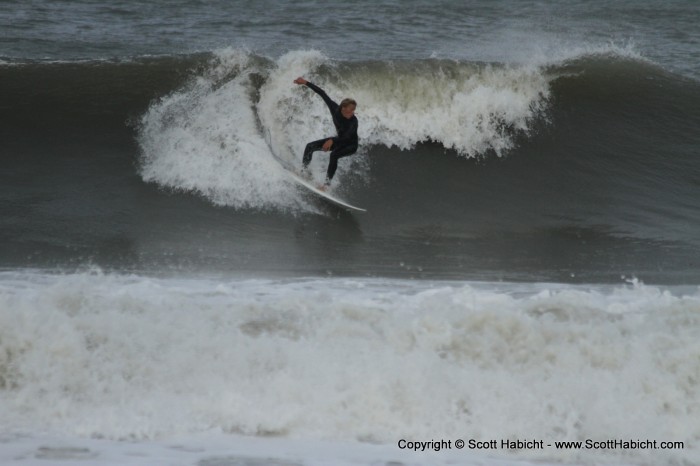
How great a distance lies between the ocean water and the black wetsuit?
0.45 m

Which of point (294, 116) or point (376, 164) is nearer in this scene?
point (376, 164)

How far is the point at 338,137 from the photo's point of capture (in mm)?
8664

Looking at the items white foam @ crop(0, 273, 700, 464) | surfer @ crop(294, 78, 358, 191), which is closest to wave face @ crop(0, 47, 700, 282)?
surfer @ crop(294, 78, 358, 191)

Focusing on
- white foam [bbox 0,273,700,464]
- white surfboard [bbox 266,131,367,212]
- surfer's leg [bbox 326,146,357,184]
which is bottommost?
white foam [bbox 0,273,700,464]

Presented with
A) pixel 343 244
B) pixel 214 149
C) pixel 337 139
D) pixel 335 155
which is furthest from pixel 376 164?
pixel 343 244

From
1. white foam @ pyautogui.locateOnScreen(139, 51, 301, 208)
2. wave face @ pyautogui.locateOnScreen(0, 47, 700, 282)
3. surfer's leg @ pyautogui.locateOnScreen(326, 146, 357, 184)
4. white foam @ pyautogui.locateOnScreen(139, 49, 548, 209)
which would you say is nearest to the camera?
wave face @ pyautogui.locateOnScreen(0, 47, 700, 282)

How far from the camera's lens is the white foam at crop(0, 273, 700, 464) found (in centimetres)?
466

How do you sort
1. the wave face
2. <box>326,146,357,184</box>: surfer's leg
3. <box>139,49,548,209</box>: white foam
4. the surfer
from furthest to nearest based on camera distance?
<box>139,49,548,209</box>: white foam → <box>326,146,357,184</box>: surfer's leg → the surfer → the wave face

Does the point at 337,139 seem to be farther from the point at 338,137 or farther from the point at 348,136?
the point at 348,136

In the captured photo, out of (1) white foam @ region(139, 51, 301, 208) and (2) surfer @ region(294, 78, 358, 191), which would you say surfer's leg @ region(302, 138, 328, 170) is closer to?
(2) surfer @ region(294, 78, 358, 191)

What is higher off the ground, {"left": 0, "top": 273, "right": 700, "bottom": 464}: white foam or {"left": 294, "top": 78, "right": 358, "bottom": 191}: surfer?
{"left": 294, "top": 78, "right": 358, "bottom": 191}: surfer

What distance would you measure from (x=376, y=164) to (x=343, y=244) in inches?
101

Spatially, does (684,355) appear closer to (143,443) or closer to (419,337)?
(419,337)

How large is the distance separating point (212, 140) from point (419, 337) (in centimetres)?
504
